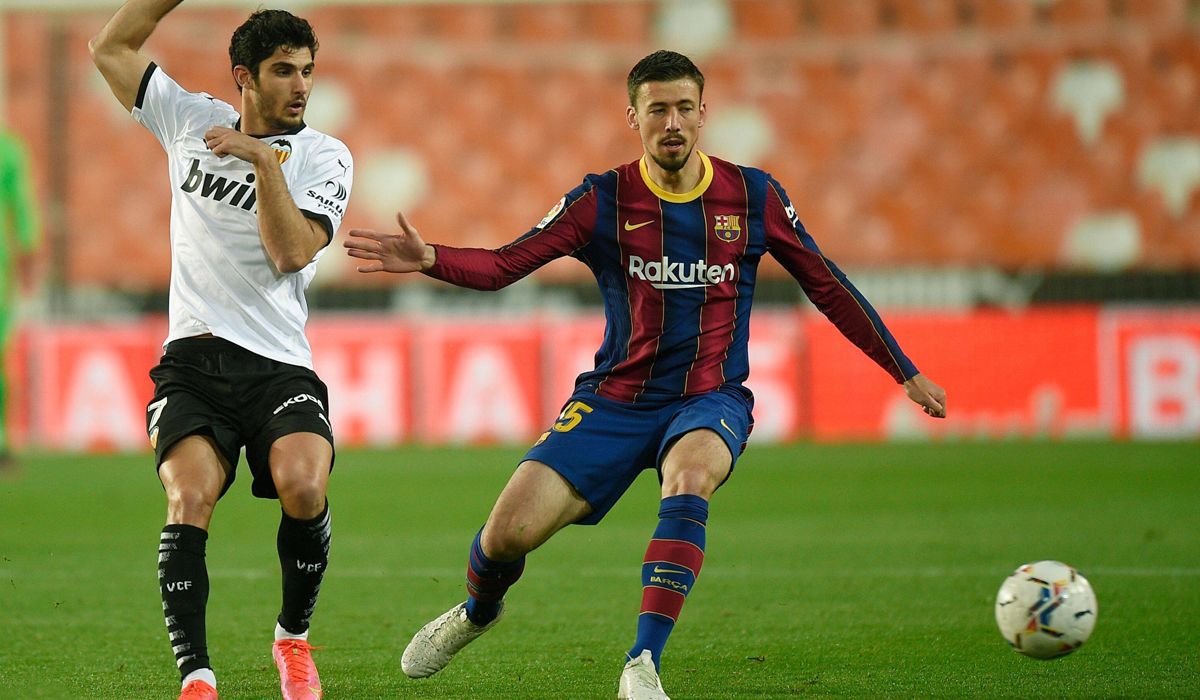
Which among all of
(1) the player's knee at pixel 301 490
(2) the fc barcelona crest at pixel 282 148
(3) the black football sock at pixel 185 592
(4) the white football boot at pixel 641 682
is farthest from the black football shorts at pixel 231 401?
(4) the white football boot at pixel 641 682

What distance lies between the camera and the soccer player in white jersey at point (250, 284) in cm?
438

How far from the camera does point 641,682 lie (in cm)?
424

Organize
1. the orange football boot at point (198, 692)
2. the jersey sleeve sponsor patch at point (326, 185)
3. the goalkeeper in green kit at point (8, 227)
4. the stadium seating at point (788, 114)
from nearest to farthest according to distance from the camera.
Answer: the orange football boot at point (198, 692)
the jersey sleeve sponsor patch at point (326, 185)
the goalkeeper in green kit at point (8, 227)
the stadium seating at point (788, 114)

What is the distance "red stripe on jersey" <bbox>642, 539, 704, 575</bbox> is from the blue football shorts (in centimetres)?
33

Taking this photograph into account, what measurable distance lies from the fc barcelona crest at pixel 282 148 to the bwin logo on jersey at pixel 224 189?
11 cm

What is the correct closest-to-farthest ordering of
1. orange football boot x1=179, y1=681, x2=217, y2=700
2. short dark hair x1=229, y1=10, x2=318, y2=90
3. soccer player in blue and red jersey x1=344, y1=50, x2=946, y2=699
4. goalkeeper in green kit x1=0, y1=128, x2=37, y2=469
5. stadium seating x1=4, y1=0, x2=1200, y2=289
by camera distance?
1. orange football boot x1=179, y1=681, x2=217, y2=700
2. short dark hair x1=229, y1=10, x2=318, y2=90
3. soccer player in blue and red jersey x1=344, y1=50, x2=946, y2=699
4. goalkeeper in green kit x1=0, y1=128, x2=37, y2=469
5. stadium seating x1=4, y1=0, x2=1200, y2=289

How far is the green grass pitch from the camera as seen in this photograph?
4730mm

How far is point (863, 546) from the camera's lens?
304 inches

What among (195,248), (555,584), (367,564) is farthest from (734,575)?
(195,248)

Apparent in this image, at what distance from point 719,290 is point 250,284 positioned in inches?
55.8

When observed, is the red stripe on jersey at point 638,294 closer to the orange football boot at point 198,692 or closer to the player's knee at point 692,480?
the player's knee at point 692,480

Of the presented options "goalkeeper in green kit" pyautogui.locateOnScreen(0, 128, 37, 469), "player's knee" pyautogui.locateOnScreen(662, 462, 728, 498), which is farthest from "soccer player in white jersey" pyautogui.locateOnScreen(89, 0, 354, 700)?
"goalkeeper in green kit" pyautogui.locateOnScreen(0, 128, 37, 469)

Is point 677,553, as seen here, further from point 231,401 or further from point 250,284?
point 250,284

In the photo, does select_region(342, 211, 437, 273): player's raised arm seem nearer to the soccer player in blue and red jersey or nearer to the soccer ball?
the soccer player in blue and red jersey
